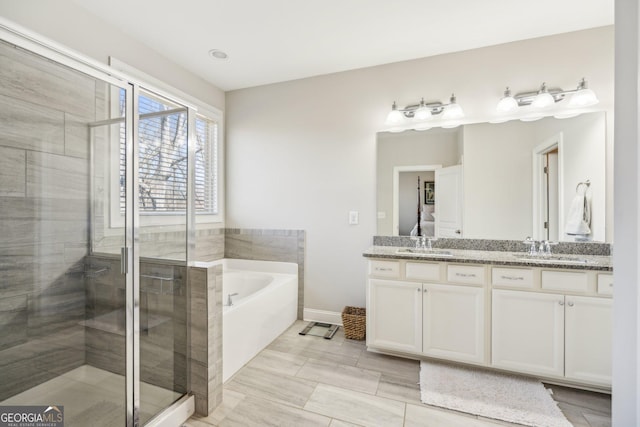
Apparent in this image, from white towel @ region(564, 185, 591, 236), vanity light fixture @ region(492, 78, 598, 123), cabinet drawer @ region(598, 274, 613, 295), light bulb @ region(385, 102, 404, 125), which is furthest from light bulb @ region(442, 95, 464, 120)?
cabinet drawer @ region(598, 274, 613, 295)

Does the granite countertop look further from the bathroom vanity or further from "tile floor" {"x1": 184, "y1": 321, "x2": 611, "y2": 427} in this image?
"tile floor" {"x1": 184, "y1": 321, "x2": 611, "y2": 427}

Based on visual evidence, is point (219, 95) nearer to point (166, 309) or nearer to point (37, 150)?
point (37, 150)

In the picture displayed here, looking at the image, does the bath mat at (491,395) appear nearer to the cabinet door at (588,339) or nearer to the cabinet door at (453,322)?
the cabinet door at (453,322)

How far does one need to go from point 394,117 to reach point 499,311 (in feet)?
5.99

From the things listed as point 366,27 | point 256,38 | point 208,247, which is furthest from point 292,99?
point 208,247

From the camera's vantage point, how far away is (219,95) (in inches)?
132

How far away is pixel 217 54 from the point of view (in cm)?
264

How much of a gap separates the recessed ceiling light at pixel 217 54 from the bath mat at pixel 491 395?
3.13 metres

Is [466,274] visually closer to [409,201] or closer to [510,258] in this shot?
[510,258]

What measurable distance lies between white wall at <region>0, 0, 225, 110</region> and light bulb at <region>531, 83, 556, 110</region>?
3.15 m

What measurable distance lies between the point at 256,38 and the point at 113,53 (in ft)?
3.60

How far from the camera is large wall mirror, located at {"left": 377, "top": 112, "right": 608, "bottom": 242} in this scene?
2.25m

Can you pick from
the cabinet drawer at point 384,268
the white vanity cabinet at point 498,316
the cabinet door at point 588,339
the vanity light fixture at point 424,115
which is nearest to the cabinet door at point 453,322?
the white vanity cabinet at point 498,316

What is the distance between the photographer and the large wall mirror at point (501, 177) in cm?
225
